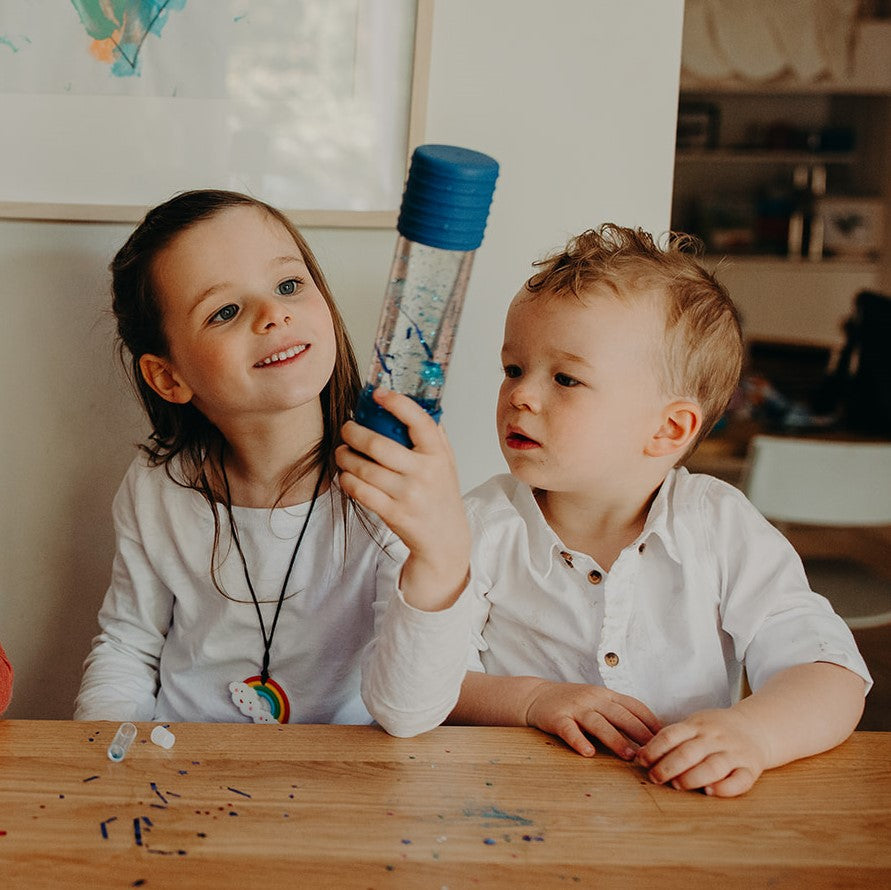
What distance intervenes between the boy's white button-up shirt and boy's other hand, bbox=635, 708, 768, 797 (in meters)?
0.20

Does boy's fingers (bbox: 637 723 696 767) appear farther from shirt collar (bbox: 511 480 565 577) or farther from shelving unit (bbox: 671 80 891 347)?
shelving unit (bbox: 671 80 891 347)

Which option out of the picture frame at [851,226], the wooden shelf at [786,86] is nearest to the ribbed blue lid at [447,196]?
the wooden shelf at [786,86]

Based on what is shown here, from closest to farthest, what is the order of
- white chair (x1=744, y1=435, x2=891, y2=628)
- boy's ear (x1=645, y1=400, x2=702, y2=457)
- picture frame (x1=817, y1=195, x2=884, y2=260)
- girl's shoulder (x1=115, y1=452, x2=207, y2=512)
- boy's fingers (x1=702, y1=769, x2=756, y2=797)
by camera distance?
boy's fingers (x1=702, y1=769, x2=756, y2=797) < boy's ear (x1=645, y1=400, x2=702, y2=457) < girl's shoulder (x1=115, y1=452, x2=207, y2=512) < white chair (x1=744, y1=435, x2=891, y2=628) < picture frame (x1=817, y1=195, x2=884, y2=260)

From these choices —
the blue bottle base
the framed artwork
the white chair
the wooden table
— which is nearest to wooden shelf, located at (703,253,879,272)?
the white chair

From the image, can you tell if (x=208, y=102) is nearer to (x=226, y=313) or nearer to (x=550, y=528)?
(x=226, y=313)

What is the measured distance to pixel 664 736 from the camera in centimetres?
90

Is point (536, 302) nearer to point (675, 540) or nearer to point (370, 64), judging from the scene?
point (675, 540)

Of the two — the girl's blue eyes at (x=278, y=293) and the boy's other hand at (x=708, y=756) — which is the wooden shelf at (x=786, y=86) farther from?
the boy's other hand at (x=708, y=756)

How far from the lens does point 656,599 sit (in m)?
1.15

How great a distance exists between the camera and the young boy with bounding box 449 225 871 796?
108cm

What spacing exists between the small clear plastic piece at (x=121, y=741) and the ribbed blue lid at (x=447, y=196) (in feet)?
1.56

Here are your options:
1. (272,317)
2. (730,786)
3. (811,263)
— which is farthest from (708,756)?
(811,263)

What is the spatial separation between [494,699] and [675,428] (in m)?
0.35

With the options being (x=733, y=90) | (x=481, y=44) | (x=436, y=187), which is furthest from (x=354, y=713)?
(x=733, y=90)
